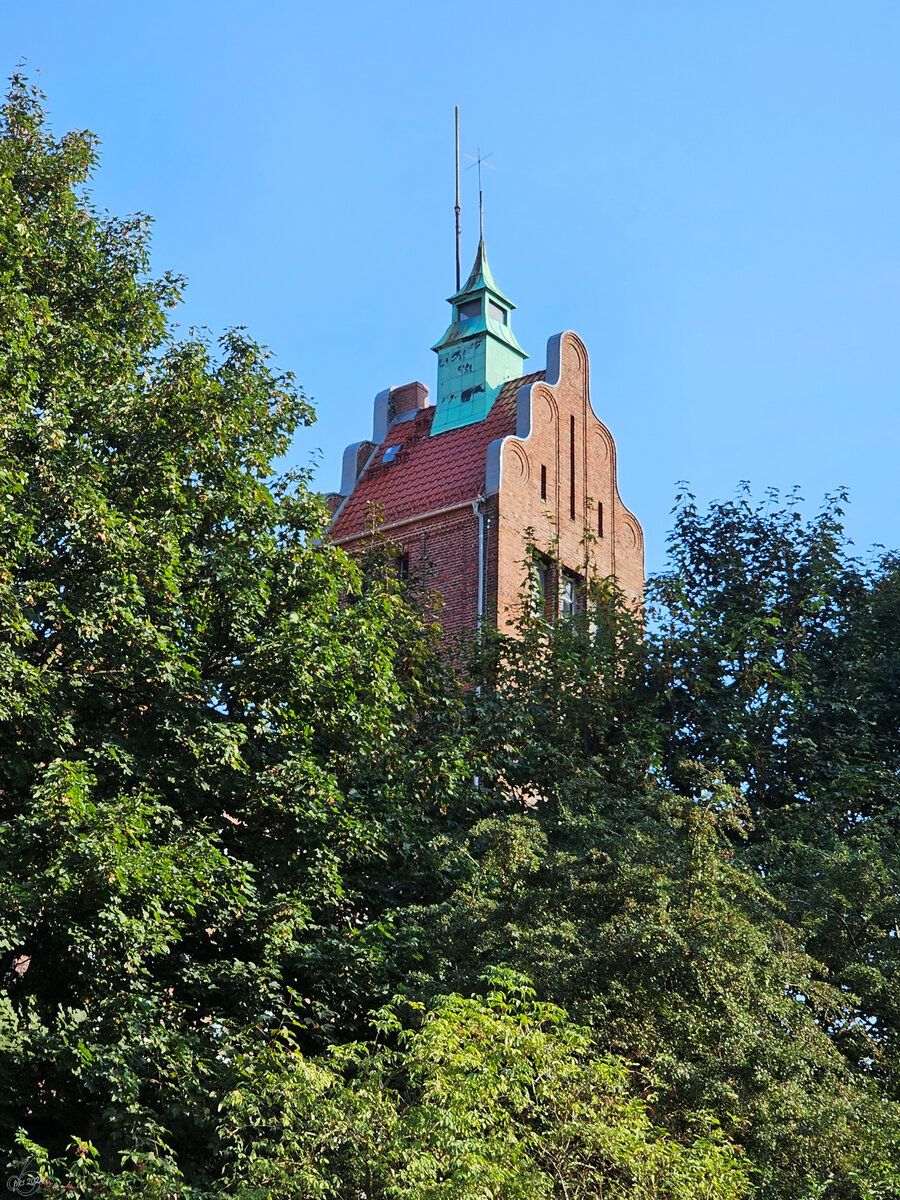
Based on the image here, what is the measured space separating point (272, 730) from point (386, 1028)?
4.32m

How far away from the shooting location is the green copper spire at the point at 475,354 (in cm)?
3625

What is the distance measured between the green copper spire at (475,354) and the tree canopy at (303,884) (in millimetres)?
15815

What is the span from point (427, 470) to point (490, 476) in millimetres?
2694

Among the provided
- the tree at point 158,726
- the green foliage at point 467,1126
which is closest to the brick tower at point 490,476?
the tree at point 158,726

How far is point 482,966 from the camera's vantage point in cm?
1538

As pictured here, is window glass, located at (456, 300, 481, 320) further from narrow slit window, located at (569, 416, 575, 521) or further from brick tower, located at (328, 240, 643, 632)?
narrow slit window, located at (569, 416, 575, 521)

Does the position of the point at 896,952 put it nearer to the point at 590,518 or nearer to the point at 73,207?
the point at 73,207

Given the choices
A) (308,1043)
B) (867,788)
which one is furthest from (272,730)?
(867,788)

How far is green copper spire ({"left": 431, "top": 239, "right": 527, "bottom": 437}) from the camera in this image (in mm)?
36250

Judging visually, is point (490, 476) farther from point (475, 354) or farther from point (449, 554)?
point (475, 354)

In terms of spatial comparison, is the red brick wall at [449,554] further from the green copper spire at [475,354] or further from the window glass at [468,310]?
the window glass at [468,310]

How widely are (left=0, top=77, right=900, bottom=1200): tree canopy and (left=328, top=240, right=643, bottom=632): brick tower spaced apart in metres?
10.4

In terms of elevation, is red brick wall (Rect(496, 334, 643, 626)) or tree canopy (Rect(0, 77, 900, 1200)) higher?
red brick wall (Rect(496, 334, 643, 626))

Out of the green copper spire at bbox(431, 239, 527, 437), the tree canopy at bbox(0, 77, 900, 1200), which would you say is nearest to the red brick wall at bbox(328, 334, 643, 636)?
the green copper spire at bbox(431, 239, 527, 437)
